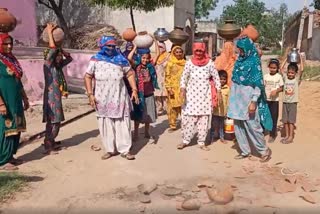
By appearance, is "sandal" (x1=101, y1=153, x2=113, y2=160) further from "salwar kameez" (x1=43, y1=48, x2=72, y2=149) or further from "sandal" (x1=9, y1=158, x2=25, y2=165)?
"sandal" (x1=9, y1=158, x2=25, y2=165)

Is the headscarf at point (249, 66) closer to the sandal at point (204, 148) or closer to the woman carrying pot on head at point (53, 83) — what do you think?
the sandal at point (204, 148)

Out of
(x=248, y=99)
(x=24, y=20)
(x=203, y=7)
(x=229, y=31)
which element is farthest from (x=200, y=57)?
(x=203, y=7)

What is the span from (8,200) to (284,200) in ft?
9.02

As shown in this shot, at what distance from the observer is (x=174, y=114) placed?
737 centimetres

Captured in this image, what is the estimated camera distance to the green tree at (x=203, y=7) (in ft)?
171

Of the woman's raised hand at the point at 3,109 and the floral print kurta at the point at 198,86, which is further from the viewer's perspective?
the floral print kurta at the point at 198,86

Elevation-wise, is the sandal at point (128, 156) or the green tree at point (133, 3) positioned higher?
the green tree at point (133, 3)

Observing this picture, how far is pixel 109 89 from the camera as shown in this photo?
5.36 meters

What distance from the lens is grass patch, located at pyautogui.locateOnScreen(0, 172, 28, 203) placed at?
4.34 meters

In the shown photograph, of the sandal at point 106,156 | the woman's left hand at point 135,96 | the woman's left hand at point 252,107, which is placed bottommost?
the sandal at point 106,156

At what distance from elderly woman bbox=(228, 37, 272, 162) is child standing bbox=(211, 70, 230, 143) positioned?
0.72 m

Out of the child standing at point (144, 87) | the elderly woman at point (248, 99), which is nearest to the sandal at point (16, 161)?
the child standing at point (144, 87)

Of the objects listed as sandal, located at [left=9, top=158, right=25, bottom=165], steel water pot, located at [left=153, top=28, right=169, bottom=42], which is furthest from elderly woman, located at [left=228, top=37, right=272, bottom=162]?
steel water pot, located at [left=153, top=28, right=169, bottom=42]

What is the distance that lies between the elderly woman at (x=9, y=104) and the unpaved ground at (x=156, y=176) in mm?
311
